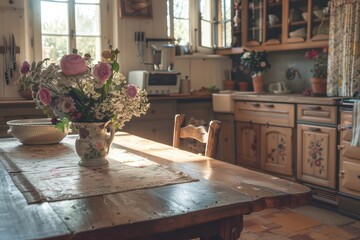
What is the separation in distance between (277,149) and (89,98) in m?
2.67

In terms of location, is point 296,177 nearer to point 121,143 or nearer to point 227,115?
point 227,115

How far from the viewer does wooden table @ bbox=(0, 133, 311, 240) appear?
3.36 ft

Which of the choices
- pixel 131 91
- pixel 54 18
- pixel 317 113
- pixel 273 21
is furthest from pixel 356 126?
pixel 54 18

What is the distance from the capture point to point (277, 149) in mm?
3916

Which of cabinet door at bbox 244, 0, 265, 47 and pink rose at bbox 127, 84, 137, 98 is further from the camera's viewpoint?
cabinet door at bbox 244, 0, 265, 47

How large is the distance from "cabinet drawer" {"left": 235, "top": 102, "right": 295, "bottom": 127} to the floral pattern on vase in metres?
0.27

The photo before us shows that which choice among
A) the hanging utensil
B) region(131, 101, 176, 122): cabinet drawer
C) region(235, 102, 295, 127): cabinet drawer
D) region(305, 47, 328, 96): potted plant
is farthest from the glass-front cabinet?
the hanging utensil

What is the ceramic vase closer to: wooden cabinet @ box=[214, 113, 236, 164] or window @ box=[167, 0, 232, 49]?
wooden cabinet @ box=[214, 113, 236, 164]

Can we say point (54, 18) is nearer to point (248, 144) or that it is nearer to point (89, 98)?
point (248, 144)

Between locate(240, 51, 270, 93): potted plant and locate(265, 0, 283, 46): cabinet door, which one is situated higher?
locate(265, 0, 283, 46): cabinet door

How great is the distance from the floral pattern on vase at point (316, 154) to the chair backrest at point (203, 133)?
161cm

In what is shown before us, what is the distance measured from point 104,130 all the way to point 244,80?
141 inches

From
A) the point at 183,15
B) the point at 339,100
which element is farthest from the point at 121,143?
the point at 183,15

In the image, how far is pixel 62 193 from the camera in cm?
130
